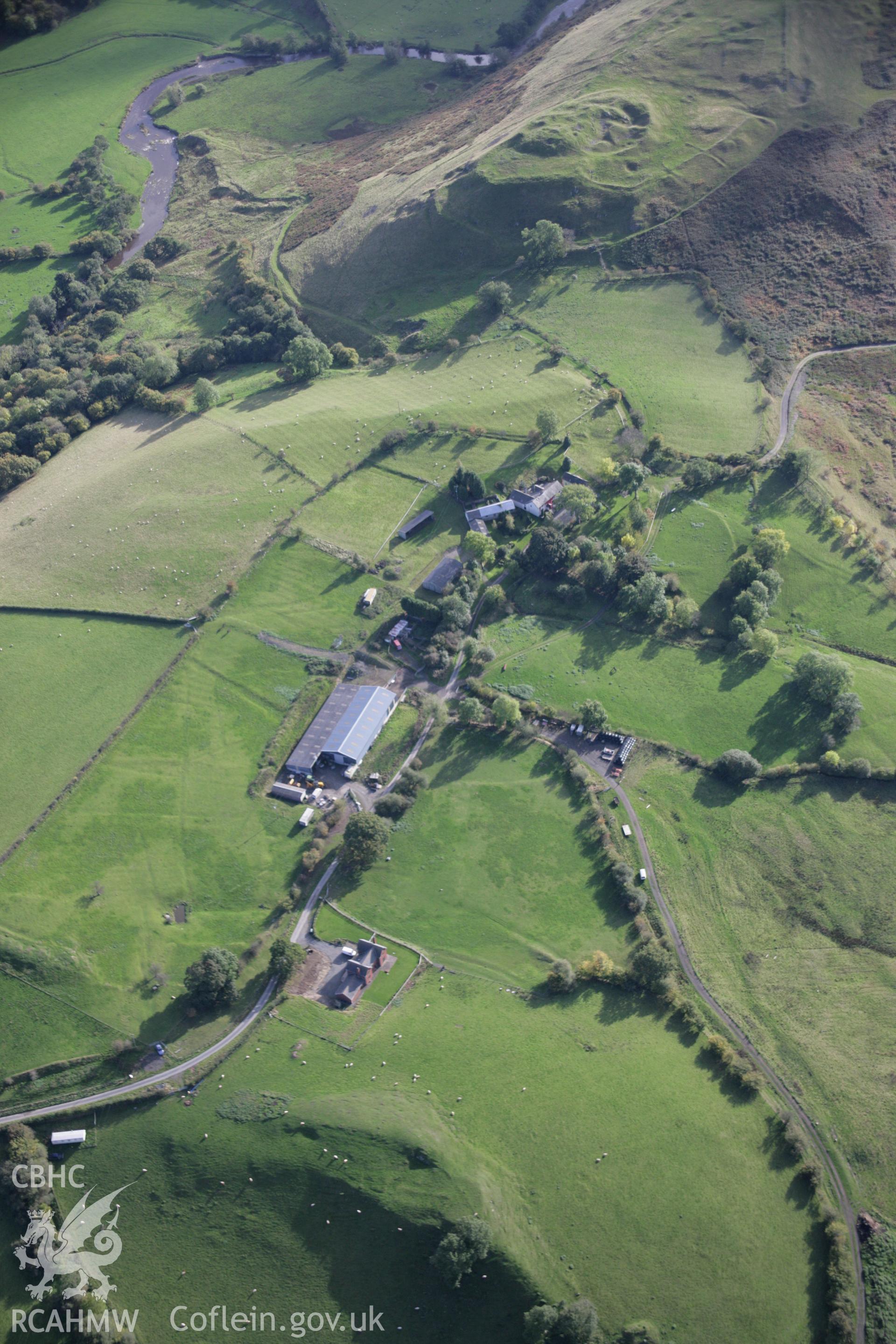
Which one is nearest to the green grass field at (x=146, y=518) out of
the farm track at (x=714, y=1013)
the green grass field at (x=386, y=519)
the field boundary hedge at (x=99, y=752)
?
the green grass field at (x=386, y=519)

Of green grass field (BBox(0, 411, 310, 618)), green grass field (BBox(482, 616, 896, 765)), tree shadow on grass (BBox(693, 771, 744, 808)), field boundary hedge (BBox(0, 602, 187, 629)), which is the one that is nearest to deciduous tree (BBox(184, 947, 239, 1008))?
green grass field (BBox(482, 616, 896, 765))

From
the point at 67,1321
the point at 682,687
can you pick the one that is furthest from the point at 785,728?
the point at 67,1321

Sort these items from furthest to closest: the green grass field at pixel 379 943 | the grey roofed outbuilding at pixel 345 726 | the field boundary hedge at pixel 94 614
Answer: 1. the field boundary hedge at pixel 94 614
2. the grey roofed outbuilding at pixel 345 726
3. the green grass field at pixel 379 943

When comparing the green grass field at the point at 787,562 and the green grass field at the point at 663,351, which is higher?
the green grass field at the point at 663,351

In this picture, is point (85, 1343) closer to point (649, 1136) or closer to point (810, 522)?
point (649, 1136)

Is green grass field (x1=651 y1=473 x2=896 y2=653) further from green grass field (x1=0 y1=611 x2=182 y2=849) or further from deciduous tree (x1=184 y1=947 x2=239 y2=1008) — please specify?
deciduous tree (x1=184 y1=947 x2=239 y2=1008)

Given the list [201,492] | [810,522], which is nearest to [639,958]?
[810,522]

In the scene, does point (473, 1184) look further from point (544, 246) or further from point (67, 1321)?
point (544, 246)

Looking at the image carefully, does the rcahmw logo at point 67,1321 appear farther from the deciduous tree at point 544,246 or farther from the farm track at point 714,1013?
the deciduous tree at point 544,246
